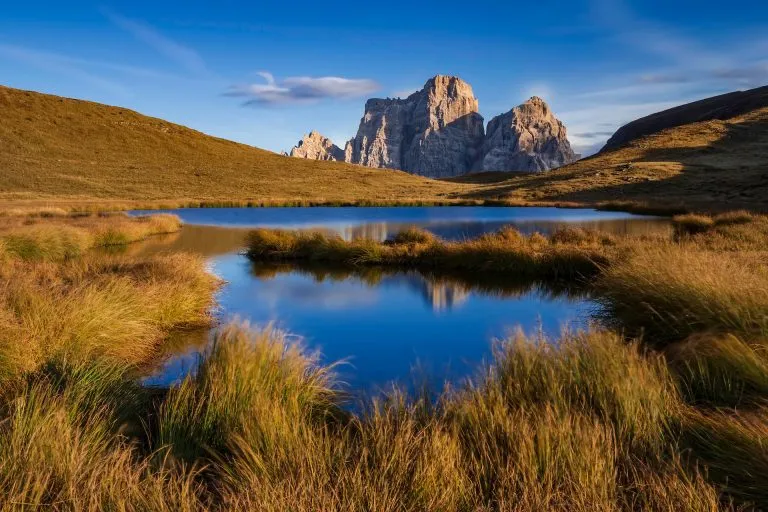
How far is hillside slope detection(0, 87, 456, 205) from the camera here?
61062mm

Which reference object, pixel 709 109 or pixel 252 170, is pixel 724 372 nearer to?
pixel 252 170

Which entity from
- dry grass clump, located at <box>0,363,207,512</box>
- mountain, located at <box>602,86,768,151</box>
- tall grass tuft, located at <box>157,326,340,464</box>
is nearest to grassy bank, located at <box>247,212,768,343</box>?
tall grass tuft, located at <box>157,326,340,464</box>

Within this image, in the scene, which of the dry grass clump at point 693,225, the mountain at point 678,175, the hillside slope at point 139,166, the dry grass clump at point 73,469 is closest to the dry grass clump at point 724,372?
the dry grass clump at point 73,469

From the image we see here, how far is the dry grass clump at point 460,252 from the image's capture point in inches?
666

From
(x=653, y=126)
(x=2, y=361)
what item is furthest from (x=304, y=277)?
(x=653, y=126)

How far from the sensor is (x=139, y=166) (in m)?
73.7

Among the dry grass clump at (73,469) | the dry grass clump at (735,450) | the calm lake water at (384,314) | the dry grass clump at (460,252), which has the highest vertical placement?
the dry grass clump at (73,469)

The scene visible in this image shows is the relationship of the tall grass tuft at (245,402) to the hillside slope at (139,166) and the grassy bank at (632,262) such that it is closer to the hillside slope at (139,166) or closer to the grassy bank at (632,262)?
the grassy bank at (632,262)

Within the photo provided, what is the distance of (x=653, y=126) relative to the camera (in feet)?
647

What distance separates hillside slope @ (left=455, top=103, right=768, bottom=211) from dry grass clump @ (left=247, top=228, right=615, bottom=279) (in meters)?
26.2

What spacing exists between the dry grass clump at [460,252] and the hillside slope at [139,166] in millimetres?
37183

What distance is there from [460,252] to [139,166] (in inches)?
2616

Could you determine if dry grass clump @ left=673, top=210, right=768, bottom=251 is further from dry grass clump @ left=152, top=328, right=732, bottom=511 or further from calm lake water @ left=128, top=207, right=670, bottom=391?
dry grass clump @ left=152, top=328, right=732, bottom=511

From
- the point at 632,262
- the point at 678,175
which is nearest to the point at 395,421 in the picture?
the point at 632,262
